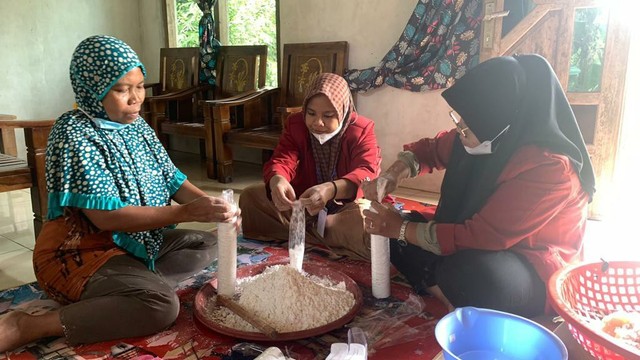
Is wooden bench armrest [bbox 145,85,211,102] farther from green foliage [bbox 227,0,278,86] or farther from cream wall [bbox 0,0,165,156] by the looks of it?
cream wall [bbox 0,0,165,156]

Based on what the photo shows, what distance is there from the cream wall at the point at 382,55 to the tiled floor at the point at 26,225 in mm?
397

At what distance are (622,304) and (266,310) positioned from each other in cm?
97

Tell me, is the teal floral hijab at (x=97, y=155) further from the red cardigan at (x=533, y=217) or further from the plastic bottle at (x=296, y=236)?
the red cardigan at (x=533, y=217)

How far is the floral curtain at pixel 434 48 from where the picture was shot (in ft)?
9.98

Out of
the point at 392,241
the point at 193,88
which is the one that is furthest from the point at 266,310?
the point at 193,88

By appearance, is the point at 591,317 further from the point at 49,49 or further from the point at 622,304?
the point at 49,49

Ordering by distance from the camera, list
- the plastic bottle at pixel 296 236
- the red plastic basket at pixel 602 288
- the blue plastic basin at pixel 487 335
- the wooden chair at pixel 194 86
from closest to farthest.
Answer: the blue plastic basin at pixel 487 335 < the red plastic basket at pixel 602 288 < the plastic bottle at pixel 296 236 < the wooden chair at pixel 194 86

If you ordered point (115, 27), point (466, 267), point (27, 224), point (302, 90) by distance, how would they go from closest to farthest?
point (466, 267) → point (27, 224) → point (302, 90) → point (115, 27)

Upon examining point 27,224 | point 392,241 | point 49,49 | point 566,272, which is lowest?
point 27,224

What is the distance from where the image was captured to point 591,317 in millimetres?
1291

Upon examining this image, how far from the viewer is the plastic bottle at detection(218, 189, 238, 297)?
64.1 inches

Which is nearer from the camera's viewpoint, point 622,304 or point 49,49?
point 622,304

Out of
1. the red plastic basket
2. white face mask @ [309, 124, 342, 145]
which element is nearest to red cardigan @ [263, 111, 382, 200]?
white face mask @ [309, 124, 342, 145]

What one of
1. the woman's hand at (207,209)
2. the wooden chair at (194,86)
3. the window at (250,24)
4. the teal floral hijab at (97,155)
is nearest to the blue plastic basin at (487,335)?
the woman's hand at (207,209)
